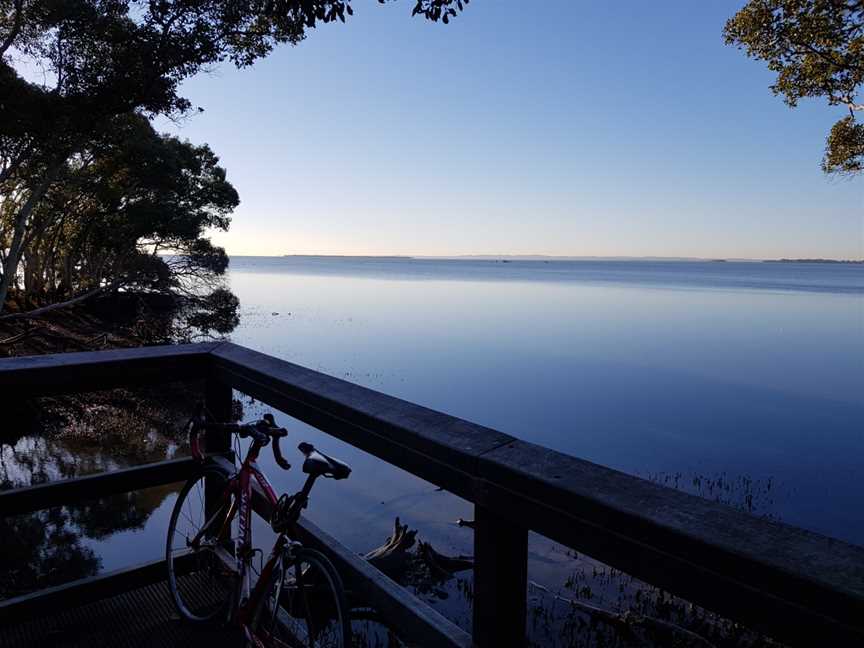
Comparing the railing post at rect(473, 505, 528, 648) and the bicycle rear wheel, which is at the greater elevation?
the railing post at rect(473, 505, 528, 648)

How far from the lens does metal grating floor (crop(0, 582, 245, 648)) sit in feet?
9.14

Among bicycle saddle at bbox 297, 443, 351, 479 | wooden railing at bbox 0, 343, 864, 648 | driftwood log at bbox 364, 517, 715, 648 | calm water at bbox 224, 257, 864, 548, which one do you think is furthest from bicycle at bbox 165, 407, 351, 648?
calm water at bbox 224, 257, 864, 548

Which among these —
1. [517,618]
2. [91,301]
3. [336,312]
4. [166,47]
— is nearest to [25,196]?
[91,301]

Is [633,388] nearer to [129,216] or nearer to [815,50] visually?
[815,50]

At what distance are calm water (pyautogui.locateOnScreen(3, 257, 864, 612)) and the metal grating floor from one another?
7.88 m

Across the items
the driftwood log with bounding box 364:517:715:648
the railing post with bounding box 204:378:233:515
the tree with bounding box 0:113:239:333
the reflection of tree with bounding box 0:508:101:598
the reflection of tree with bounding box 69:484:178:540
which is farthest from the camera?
the tree with bounding box 0:113:239:333

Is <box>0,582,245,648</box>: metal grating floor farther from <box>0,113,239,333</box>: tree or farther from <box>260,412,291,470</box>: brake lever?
<box>0,113,239,333</box>: tree

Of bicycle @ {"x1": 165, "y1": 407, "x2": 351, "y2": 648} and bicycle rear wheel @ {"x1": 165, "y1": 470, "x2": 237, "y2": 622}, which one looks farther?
bicycle rear wheel @ {"x1": 165, "y1": 470, "x2": 237, "y2": 622}

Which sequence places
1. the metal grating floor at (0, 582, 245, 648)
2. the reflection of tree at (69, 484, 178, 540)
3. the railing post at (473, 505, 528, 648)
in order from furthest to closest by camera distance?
the reflection of tree at (69, 484, 178, 540) < the metal grating floor at (0, 582, 245, 648) < the railing post at (473, 505, 528, 648)

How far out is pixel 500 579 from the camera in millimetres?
1433

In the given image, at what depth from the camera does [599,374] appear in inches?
1190

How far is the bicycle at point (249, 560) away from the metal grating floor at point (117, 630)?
82 mm

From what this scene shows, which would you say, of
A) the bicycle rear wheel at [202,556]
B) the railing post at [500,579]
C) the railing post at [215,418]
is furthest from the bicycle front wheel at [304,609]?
the railing post at [215,418]

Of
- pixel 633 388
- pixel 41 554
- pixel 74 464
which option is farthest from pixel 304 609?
pixel 633 388
